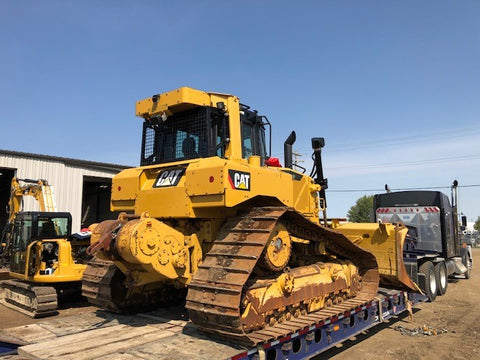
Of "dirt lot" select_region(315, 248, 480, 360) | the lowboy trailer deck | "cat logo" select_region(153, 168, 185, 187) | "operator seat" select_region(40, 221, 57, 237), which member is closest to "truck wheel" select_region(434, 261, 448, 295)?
"dirt lot" select_region(315, 248, 480, 360)

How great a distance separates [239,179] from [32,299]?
8.09 m

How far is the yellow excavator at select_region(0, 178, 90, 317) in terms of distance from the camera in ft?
34.5

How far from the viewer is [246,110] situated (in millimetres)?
6832

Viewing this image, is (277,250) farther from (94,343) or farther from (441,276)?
(441,276)

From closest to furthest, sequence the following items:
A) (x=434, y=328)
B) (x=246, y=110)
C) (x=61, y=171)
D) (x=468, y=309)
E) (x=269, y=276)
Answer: (x=269, y=276) → (x=246, y=110) → (x=434, y=328) → (x=468, y=309) → (x=61, y=171)

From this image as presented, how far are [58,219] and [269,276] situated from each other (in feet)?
29.1

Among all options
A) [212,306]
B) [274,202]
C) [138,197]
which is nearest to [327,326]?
[274,202]

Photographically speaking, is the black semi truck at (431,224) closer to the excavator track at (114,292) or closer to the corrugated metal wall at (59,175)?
the excavator track at (114,292)

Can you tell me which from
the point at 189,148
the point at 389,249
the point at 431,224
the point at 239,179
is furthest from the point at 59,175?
the point at 239,179

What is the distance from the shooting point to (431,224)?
43.7 ft

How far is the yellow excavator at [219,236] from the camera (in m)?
4.82

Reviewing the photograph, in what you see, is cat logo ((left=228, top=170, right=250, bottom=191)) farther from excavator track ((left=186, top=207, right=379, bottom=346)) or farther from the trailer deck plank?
the trailer deck plank

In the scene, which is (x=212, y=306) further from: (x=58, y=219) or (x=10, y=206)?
(x=10, y=206)

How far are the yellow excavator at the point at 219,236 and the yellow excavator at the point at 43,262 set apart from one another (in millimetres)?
4444
